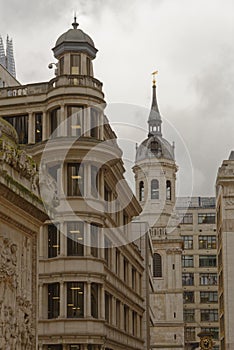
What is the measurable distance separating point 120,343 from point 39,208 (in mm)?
36777

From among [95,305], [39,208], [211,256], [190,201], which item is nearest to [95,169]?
[95,305]

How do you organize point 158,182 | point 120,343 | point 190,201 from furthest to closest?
point 190,201
point 158,182
point 120,343

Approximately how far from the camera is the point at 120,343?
6406 cm

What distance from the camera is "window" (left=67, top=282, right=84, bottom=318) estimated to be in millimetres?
55469

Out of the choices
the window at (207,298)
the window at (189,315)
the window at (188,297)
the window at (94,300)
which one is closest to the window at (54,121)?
the window at (94,300)

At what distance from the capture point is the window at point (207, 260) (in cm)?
15625

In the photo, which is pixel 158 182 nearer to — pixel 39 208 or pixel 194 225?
pixel 194 225

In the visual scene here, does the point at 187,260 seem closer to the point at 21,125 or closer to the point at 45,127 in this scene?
the point at 21,125

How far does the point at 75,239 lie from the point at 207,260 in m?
103

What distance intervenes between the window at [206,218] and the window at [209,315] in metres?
17.5

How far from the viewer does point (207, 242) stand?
158625mm

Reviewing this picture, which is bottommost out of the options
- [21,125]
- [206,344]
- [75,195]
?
[206,344]

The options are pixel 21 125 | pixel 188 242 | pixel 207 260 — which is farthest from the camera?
pixel 188 242

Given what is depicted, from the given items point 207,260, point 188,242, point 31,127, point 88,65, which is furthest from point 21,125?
point 188,242
